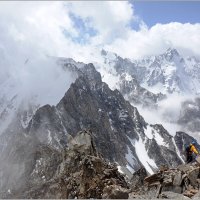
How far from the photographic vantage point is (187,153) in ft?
146

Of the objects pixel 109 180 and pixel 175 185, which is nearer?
pixel 175 185

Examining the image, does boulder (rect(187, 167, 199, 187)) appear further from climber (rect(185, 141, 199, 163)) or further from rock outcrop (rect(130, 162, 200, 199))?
climber (rect(185, 141, 199, 163))

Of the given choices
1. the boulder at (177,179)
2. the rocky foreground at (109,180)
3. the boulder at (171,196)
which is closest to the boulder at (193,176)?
the rocky foreground at (109,180)

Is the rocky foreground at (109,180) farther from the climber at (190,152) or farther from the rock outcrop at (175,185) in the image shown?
the climber at (190,152)

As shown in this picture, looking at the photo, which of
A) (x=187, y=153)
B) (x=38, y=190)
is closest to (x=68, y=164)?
(x=187, y=153)

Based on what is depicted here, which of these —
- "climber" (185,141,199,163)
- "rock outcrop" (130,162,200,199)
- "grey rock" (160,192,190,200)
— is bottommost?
"grey rock" (160,192,190,200)

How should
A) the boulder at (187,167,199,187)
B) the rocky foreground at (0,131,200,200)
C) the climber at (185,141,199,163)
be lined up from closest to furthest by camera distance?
the rocky foreground at (0,131,200,200) < the boulder at (187,167,199,187) < the climber at (185,141,199,163)

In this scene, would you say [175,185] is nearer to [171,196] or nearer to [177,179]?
[177,179]

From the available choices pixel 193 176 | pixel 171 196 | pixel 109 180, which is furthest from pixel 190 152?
pixel 171 196

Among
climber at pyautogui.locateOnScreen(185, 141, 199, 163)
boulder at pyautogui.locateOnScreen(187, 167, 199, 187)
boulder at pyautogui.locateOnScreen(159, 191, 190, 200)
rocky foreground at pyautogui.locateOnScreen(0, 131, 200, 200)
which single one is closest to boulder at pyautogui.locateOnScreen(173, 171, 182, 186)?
rocky foreground at pyautogui.locateOnScreen(0, 131, 200, 200)

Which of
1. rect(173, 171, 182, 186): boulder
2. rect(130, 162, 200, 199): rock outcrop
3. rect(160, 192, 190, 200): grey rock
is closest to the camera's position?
rect(160, 192, 190, 200): grey rock

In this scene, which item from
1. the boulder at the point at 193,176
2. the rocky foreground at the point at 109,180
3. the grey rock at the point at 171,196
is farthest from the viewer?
the boulder at the point at 193,176

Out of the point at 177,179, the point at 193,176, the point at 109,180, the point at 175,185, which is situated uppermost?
the point at 109,180

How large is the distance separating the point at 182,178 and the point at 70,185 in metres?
17.3
